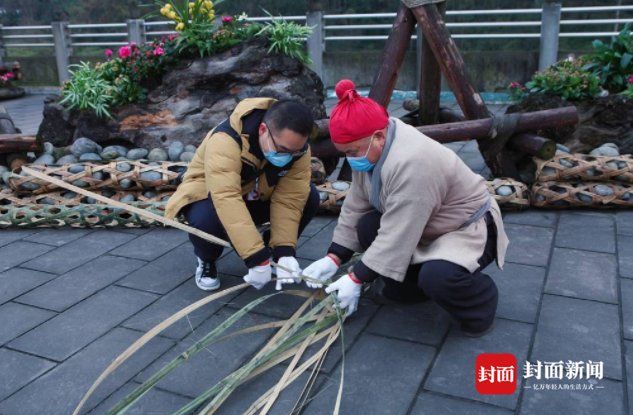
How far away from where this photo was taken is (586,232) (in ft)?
12.3

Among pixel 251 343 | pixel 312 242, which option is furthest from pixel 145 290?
pixel 312 242

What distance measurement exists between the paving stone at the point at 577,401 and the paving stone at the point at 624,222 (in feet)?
5.72

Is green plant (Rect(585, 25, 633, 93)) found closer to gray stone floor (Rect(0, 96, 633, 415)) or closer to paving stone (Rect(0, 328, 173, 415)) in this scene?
gray stone floor (Rect(0, 96, 633, 415))

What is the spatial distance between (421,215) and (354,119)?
457 millimetres

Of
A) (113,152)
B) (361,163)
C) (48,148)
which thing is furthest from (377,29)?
(361,163)

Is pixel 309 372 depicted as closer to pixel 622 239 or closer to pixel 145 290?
pixel 145 290

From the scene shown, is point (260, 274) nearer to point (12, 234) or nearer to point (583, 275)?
point (583, 275)

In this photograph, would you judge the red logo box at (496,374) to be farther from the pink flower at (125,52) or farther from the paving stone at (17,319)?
the pink flower at (125,52)

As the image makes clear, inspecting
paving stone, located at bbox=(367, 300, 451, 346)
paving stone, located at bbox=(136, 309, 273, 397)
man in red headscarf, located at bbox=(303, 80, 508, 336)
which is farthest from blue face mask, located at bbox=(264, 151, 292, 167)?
paving stone, located at bbox=(367, 300, 451, 346)

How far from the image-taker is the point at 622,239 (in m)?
3.62

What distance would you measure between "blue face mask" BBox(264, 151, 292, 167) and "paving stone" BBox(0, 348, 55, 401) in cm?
127

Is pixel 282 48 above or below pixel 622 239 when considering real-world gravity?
above

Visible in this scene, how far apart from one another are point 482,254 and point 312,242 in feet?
4.71

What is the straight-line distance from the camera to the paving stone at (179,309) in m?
2.79
